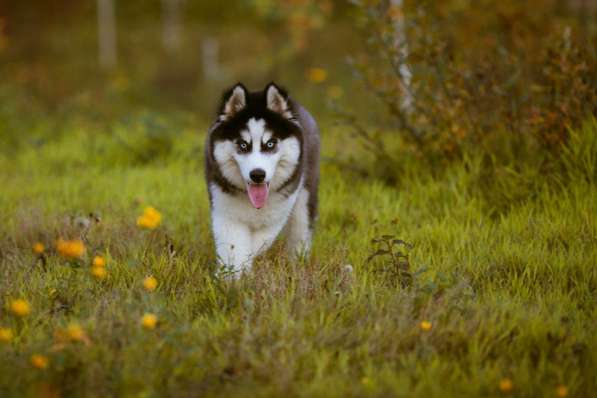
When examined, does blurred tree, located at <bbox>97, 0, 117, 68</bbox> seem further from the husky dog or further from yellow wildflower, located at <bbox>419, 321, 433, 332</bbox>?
yellow wildflower, located at <bbox>419, 321, 433, 332</bbox>

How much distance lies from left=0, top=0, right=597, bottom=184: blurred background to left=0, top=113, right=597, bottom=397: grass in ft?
1.41

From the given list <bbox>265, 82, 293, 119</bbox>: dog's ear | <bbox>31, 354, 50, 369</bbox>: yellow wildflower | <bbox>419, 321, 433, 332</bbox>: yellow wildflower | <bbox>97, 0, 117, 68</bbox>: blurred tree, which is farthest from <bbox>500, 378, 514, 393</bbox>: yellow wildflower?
<bbox>97, 0, 117, 68</bbox>: blurred tree

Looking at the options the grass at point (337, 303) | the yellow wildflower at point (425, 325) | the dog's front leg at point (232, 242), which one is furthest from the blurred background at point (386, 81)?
the yellow wildflower at point (425, 325)

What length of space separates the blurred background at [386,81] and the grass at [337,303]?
1.41 feet

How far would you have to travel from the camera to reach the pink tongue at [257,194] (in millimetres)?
3555

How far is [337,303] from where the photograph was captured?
2889 millimetres

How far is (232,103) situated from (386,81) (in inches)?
81.6

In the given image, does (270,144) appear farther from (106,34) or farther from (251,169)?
(106,34)

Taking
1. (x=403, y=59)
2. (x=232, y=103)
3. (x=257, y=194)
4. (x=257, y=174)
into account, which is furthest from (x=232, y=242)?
(x=403, y=59)

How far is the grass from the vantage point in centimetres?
234

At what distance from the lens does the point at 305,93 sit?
407 inches

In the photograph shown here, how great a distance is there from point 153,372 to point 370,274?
4.65ft

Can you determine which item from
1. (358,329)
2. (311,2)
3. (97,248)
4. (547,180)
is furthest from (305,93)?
(358,329)

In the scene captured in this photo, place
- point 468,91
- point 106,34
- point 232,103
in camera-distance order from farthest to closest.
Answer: point 106,34 → point 468,91 → point 232,103
